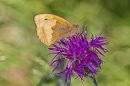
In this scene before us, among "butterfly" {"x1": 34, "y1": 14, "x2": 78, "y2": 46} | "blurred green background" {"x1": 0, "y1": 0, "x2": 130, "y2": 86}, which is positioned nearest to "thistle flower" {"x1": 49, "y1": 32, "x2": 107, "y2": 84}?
"butterfly" {"x1": 34, "y1": 14, "x2": 78, "y2": 46}

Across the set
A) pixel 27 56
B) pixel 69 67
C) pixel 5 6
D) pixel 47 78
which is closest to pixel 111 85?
pixel 47 78

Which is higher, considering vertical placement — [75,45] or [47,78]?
[75,45]

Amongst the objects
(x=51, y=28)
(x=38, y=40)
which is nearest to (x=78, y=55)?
(x=51, y=28)

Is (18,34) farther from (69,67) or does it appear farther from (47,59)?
(69,67)

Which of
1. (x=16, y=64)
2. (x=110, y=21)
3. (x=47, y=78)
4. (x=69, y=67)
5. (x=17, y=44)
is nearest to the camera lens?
(x=69, y=67)

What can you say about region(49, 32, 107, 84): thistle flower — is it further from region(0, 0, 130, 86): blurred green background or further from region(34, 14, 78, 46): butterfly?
region(0, 0, 130, 86): blurred green background

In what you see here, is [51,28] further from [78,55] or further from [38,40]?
[38,40]
